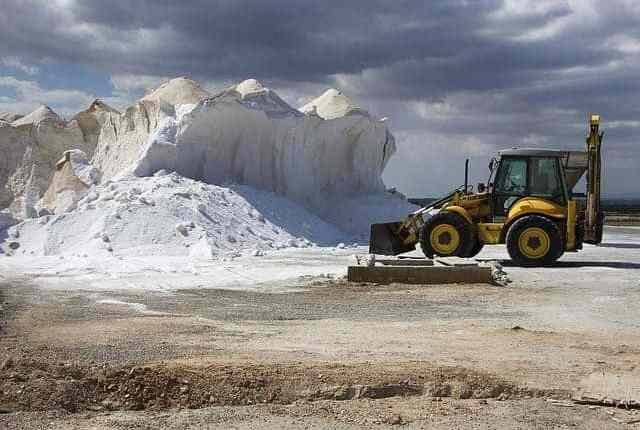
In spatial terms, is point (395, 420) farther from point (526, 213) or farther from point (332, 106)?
point (332, 106)

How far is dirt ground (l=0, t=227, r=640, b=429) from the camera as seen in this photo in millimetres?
5289

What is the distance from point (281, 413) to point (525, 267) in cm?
1036

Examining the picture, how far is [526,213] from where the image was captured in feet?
A: 48.3

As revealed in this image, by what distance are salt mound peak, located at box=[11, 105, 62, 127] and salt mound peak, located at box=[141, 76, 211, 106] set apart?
10.6 feet

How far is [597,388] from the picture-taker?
5801 mm

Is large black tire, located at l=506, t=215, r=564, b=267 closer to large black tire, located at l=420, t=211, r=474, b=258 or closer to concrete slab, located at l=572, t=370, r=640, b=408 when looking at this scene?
large black tire, located at l=420, t=211, r=474, b=258

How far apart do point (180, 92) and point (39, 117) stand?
4945 millimetres

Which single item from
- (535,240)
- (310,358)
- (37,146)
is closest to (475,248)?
(535,240)

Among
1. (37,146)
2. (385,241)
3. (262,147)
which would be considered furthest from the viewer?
(37,146)

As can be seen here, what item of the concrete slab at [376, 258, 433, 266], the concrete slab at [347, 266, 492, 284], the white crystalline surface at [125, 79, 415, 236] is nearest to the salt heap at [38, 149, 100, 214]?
the white crystalline surface at [125, 79, 415, 236]

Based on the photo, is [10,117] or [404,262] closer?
[404,262]

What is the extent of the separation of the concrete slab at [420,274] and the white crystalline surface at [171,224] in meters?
5.00

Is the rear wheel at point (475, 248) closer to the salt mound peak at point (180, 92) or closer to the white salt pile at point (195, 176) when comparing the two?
the white salt pile at point (195, 176)

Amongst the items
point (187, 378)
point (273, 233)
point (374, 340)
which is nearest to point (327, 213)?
point (273, 233)
